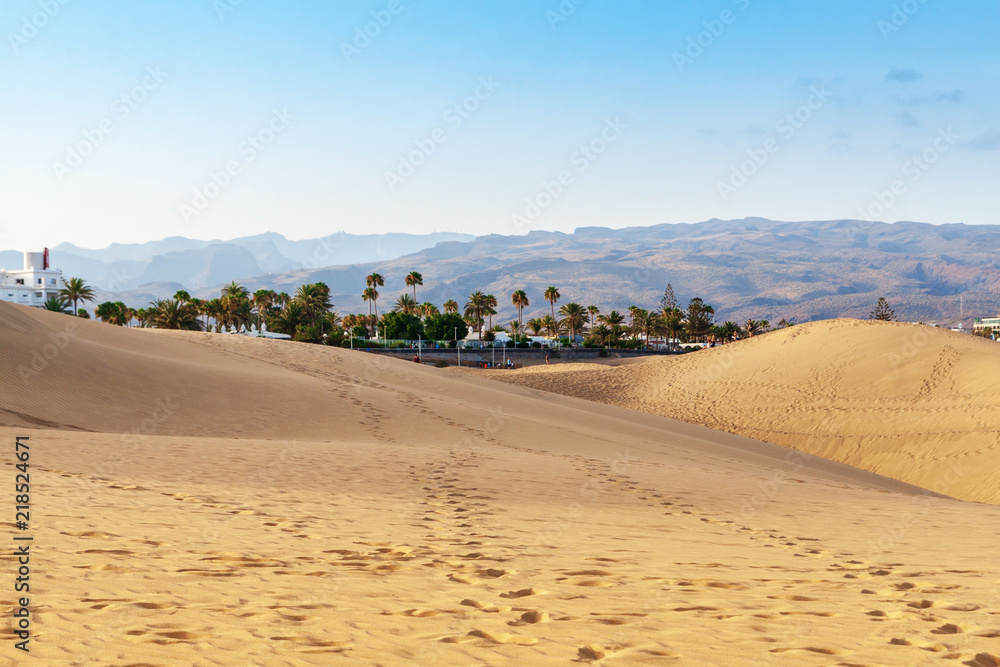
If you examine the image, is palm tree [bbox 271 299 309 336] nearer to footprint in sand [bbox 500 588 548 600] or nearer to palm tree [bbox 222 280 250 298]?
palm tree [bbox 222 280 250 298]

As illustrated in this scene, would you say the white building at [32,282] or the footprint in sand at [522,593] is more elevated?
the white building at [32,282]

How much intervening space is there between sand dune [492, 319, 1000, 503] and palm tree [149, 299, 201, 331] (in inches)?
1817

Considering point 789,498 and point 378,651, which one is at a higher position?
point 378,651

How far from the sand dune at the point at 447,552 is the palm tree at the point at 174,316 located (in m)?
69.4

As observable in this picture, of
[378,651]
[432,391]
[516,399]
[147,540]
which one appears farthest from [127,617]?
[516,399]

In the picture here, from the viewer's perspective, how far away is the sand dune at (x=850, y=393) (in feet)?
88.9

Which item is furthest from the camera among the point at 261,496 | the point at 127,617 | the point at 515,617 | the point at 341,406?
the point at 341,406

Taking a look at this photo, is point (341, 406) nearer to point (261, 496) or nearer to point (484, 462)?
point (484, 462)

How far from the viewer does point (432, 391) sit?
2862cm

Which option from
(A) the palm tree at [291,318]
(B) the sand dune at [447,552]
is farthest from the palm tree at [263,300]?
(B) the sand dune at [447,552]

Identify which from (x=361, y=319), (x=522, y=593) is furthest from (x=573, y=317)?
(x=522, y=593)

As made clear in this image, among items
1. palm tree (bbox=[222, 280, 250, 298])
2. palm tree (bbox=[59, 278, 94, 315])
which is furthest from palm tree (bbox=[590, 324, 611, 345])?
palm tree (bbox=[59, 278, 94, 315])

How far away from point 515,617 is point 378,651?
3.99ft

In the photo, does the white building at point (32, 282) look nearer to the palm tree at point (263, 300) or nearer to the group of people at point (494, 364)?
the palm tree at point (263, 300)
